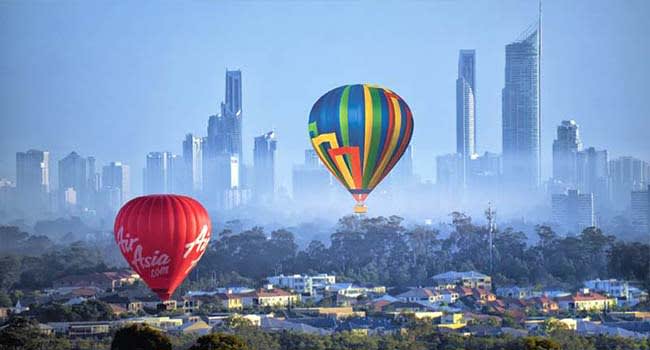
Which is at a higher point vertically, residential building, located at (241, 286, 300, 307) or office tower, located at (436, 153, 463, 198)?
office tower, located at (436, 153, 463, 198)

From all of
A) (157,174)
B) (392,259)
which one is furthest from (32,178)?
(392,259)

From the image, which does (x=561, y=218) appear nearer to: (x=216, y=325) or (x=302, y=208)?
(x=302, y=208)

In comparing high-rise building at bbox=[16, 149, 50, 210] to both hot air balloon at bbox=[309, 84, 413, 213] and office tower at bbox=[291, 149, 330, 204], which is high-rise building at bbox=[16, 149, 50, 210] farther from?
hot air balloon at bbox=[309, 84, 413, 213]

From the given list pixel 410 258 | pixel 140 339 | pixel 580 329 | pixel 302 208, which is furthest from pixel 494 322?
pixel 302 208

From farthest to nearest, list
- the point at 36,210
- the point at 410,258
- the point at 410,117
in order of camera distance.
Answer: the point at 36,210 < the point at 410,258 < the point at 410,117

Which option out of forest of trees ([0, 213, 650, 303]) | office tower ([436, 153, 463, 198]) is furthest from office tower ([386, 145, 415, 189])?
forest of trees ([0, 213, 650, 303])
